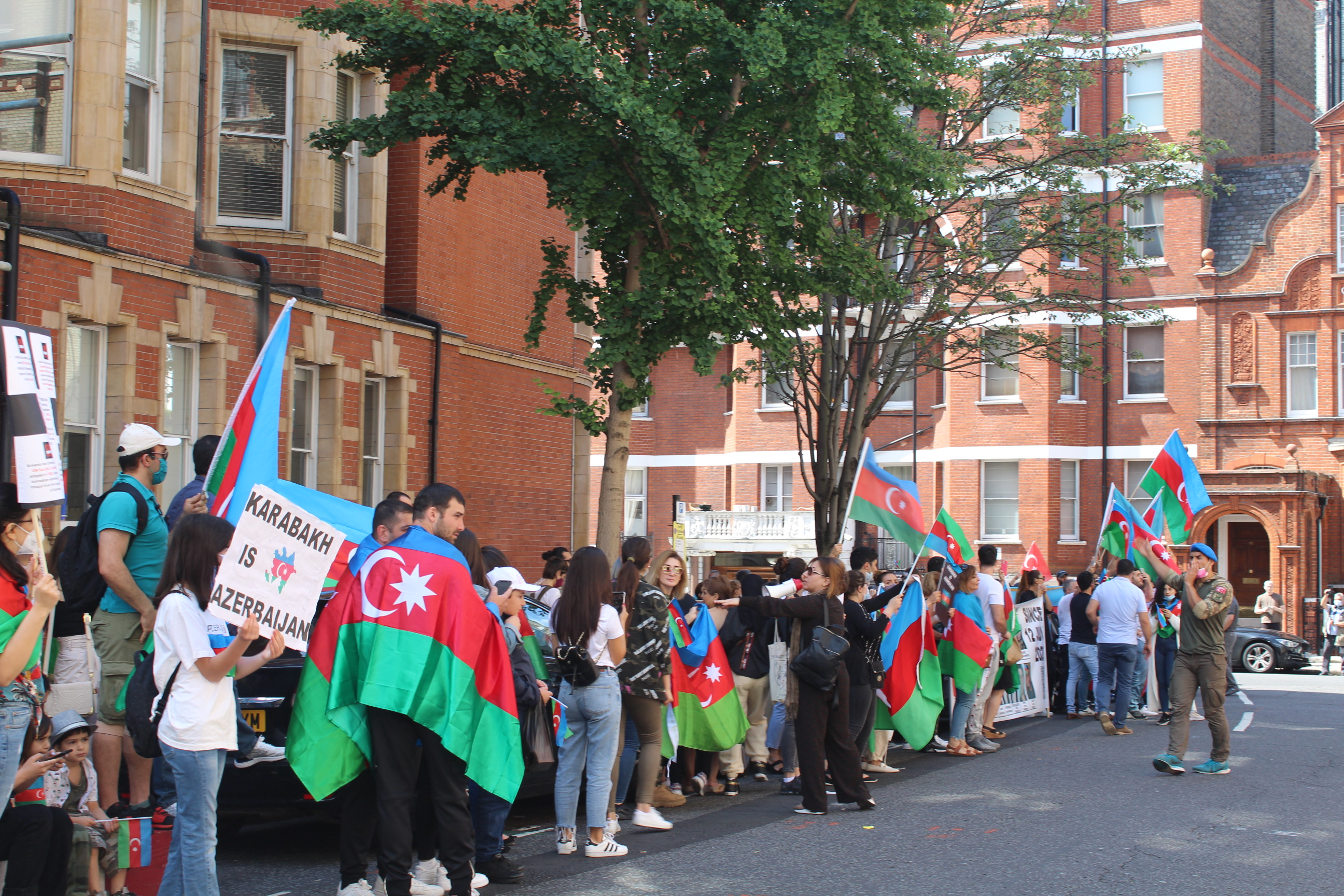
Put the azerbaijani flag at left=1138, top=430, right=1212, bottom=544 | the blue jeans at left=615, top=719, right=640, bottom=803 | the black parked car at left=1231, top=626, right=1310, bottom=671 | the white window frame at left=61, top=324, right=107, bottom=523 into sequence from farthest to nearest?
the black parked car at left=1231, top=626, right=1310, bottom=671 < the azerbaijani flag at left=1138, top=430, right=1212, bottom=544 < the white window frame at left=61, top=324, right=107, bottom=523 < the blue jeans at left=615, top=719, right=640, bottom=803

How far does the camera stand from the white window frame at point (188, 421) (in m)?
13.6

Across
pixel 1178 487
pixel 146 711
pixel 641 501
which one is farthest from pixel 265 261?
pixel 641 501

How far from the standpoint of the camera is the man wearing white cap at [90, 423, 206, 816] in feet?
Result: 23.2

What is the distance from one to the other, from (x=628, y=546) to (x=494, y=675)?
245cm

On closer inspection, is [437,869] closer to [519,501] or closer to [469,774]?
[469,774]

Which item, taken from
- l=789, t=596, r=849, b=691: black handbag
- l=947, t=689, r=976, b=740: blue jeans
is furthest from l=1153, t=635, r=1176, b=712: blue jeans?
l=789, t=596, r=849, b=691: black handbag

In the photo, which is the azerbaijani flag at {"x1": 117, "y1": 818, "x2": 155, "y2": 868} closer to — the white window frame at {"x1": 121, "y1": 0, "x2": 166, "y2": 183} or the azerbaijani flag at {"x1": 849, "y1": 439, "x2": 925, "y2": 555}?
the azerbaijani flag at {"x1": 849, "y1": 439, "x2": 925, "y2": 555}

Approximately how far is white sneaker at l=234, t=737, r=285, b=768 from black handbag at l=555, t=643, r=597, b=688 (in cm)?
166

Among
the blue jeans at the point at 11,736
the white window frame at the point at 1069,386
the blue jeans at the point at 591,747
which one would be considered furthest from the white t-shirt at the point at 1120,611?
the white window frame at the point at 1069,386

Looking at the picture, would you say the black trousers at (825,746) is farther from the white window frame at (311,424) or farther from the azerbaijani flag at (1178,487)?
the azerbaijani flag at (1178,487)

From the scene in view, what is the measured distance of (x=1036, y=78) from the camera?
65.7ft

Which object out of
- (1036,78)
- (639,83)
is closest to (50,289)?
(639,83)

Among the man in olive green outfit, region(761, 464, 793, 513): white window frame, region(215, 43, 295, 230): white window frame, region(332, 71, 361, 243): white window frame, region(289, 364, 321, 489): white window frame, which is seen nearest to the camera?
the man in olive green outfit

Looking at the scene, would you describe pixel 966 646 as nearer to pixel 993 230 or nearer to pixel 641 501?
pixel 993 230
